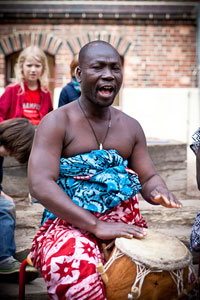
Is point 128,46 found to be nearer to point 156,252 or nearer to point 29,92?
point 29,92

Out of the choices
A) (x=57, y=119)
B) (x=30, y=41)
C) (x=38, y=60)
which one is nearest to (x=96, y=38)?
(x=30, y=41)

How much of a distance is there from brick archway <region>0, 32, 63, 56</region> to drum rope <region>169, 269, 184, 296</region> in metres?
7.43

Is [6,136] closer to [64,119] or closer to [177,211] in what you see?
[64,119]

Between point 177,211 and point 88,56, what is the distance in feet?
6.84

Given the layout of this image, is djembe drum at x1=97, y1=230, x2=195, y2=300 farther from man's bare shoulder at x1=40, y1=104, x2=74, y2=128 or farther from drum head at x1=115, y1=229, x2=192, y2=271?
man's bare shoulder at x1=40, y1=104, x2=74, y2=128

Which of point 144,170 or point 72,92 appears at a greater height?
point 72,92

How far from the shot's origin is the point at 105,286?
175 centimetres

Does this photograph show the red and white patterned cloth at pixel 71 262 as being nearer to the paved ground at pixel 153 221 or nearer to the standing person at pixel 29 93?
the paved ground at pixel 153 221

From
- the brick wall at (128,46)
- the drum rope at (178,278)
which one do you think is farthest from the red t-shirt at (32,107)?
the brick wall at (128,46)

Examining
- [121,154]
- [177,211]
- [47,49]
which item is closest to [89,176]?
[121,154]

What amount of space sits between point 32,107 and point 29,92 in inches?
7.4

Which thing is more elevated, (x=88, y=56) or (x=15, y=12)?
(x=15, y=12)

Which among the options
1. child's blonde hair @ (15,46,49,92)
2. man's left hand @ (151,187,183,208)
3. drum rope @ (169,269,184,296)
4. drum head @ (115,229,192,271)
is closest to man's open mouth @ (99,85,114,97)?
man's left hand @ (151,187,183,208)

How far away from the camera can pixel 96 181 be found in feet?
6.57
